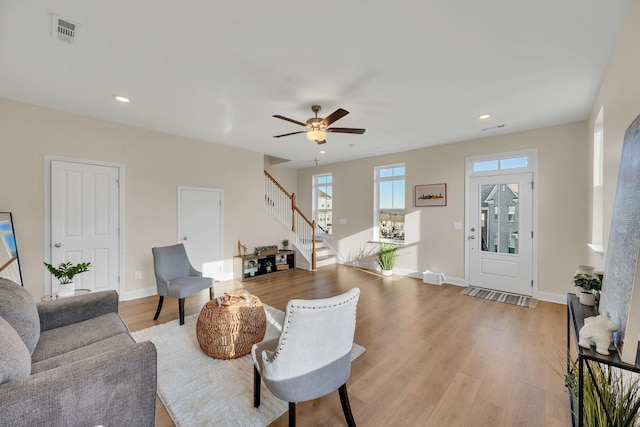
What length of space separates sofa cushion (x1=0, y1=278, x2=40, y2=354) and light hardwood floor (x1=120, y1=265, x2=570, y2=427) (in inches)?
37.3

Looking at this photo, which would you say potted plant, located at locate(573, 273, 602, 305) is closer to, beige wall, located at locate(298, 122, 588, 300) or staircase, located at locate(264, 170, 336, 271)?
beige wall, located at locate(298, 122, 588, 300)

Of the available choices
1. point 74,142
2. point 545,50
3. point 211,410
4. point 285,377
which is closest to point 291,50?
point 545,50

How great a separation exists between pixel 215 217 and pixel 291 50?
377 centimetres

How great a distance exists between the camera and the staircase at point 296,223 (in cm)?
629

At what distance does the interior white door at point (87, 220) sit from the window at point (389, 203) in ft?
16.5

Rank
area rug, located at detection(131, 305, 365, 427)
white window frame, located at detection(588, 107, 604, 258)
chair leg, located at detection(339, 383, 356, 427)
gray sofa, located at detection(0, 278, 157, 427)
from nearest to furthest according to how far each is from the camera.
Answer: gray sofa, located at detection(0, 278, 157, 427) → chair leg, located at detection(339, 383, 356, 427) → area rug, located at detection(131, 305, 365, 427) → white window frame, located at detection(588, 107, 604, 258)

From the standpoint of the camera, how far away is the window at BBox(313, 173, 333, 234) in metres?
7.19

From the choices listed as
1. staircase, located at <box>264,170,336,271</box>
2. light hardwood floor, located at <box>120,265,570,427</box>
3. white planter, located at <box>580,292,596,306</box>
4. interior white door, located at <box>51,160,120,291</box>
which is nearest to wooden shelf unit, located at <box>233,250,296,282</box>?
staircase, located at <box>264,170,336,271</box>

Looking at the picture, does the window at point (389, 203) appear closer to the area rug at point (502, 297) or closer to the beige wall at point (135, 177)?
the area rug at point (502, 297)

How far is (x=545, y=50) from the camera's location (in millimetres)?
2121

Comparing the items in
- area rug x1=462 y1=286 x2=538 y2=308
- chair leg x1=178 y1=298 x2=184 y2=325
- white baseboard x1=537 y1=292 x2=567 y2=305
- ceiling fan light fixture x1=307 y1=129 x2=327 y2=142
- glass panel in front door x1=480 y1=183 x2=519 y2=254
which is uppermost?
ceiling fan light fixture x1=307 y1=129 x2=327 y2=142

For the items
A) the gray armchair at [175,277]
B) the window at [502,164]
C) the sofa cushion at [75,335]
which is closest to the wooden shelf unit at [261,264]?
the gray armchair at [175,277]

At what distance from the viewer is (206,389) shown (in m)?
1.98

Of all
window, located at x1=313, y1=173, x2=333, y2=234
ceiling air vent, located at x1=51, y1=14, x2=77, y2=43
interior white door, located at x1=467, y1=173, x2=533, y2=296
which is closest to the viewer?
ceiling air vent, located at x1=51, y1=14, x2=77, y2=43
